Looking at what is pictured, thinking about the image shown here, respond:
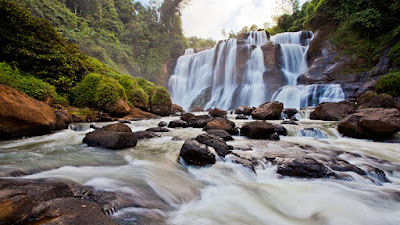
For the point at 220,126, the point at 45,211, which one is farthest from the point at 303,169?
the point at 220,126

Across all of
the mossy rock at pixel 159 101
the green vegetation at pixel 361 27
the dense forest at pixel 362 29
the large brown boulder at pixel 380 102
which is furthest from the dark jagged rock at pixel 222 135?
the green vegetation at pixel 361 27

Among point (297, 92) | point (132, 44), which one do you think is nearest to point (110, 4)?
point (132, 44)

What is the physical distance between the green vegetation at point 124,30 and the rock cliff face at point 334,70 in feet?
72.5

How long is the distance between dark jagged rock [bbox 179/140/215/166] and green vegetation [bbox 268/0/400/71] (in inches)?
703

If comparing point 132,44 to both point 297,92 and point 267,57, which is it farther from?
point 297,92

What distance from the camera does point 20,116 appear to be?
Answer: 14.4ft

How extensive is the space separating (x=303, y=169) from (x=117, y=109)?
344 inches

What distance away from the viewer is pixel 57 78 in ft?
25.8

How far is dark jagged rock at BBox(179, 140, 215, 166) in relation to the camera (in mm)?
3430

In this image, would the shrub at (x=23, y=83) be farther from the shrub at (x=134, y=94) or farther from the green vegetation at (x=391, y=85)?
the green vegetation at (x=391, y=85)

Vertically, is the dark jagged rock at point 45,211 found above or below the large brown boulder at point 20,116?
below

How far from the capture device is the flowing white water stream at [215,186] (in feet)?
6.68

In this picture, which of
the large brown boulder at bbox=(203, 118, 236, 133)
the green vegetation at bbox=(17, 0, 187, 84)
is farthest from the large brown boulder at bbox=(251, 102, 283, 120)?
the green vegetation at bbox=(17, 0, 187, 84)

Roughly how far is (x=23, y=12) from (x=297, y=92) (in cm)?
1941
